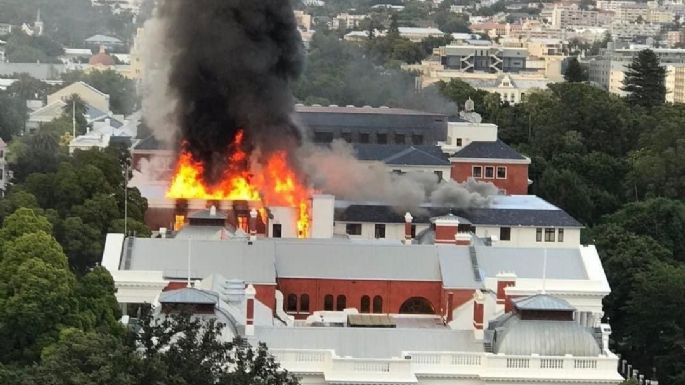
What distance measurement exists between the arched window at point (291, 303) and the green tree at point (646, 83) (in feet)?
314

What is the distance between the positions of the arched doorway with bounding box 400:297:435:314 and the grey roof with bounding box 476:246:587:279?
2.21 m

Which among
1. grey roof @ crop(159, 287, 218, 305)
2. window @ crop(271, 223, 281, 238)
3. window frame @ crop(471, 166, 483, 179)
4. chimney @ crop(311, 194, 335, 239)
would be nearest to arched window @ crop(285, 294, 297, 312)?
chimney @ crop(311, 194, 335, 239)

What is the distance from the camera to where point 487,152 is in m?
124

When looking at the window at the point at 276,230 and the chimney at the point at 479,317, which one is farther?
the window at the point at 276,230

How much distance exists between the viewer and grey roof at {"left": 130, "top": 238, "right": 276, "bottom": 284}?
3140 inches

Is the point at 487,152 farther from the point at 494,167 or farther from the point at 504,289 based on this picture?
the point at 504,289

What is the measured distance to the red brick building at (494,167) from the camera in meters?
122

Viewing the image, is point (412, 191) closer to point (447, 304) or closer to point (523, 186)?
point (523, 186)

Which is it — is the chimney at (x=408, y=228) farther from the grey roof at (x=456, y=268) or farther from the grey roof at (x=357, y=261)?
the grey roof at (x=456, y=268)

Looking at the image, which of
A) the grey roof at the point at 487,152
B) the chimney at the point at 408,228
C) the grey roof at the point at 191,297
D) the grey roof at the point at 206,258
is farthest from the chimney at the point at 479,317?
the grey roof at the point at 487,152

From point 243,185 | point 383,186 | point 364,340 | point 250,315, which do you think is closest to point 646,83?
point 383,186

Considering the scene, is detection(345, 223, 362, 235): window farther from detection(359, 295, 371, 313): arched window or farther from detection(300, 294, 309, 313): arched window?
detection(359, 295, 371, 313): arched window

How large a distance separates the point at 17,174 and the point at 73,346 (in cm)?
6765

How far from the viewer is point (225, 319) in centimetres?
6562
